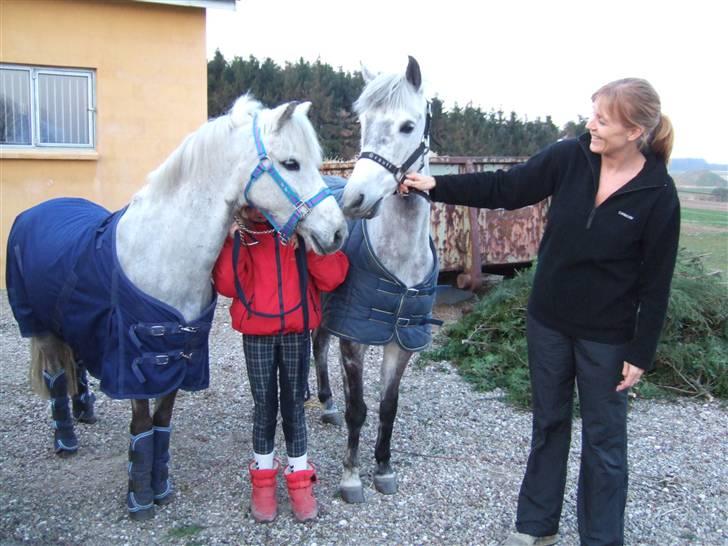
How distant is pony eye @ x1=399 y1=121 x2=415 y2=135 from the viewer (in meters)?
2.74

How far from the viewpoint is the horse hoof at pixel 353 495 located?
3.15 meters

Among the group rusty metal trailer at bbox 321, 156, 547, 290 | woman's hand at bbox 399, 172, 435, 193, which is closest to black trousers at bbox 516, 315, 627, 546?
woman's hand at bbox 399, 172, 435, 193

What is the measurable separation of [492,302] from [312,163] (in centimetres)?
351

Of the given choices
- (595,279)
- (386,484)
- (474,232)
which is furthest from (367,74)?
(474,232)

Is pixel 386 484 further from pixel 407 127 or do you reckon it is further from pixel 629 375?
pixel 407 127

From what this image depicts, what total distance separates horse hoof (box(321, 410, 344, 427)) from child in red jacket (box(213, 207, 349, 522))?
3.82 feet

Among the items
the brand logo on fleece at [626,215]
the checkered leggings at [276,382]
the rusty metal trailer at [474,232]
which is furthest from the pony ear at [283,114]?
the rusty metal trailer at [474,232]

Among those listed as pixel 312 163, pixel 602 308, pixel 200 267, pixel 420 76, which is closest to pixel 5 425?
pixel 200 267

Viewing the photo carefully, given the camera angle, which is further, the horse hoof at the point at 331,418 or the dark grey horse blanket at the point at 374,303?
the horse hoof at the point at 331,418

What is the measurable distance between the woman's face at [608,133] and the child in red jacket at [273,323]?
120 cm

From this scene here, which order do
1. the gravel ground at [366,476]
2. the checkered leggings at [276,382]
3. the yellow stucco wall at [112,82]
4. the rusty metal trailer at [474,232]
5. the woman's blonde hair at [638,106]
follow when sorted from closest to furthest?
the woman's blonde hair at [638,106]
the checkered leggings at [276,382]
the gravel ground at [366,476]
the rusty metal trailer at [474,232]
the yellow stucco wall at [112,82]

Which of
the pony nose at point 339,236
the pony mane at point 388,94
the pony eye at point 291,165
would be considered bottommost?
the pony nose at point 339,236

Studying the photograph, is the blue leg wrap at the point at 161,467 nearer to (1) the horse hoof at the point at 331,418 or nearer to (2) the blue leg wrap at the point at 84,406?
(2) the blue leg wrap at the point at 84,406

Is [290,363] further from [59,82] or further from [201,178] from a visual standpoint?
[59,82]
